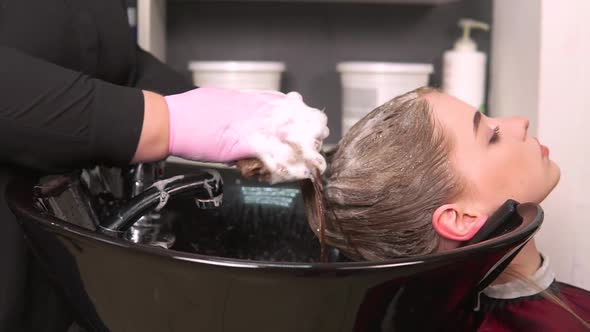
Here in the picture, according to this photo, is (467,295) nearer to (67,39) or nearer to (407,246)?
(407,246)

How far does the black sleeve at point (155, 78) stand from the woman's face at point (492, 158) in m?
0.37

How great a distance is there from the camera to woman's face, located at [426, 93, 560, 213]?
763 millimetres

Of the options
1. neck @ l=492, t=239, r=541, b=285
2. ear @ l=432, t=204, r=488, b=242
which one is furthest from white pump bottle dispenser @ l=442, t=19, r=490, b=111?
ear @ l=432, t=204, r=488, b=242

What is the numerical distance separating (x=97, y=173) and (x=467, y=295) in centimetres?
50

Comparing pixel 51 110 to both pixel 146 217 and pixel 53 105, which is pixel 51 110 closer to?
pixel 53 105

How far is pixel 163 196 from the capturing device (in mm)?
690

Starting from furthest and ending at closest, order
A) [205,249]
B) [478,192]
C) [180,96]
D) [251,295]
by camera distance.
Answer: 1. [205,249]
2. [478,192]
3. [180,96]
4. [251,295]

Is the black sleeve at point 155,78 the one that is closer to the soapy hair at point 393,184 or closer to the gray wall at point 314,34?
the soapy hair at point 393,184

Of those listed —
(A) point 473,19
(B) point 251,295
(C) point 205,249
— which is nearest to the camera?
(B) point 251,295

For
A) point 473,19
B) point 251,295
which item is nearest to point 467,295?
point 251,295

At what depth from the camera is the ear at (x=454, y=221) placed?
74cm

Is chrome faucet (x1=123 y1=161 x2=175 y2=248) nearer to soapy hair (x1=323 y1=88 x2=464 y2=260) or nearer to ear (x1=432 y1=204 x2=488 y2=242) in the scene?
soapy hair (x1=323 y1=88 x2=464 y2=260)

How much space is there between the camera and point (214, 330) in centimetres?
52

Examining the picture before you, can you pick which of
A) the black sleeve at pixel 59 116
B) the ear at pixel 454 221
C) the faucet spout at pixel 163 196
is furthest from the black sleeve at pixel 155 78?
the ear at pixel 454 221
